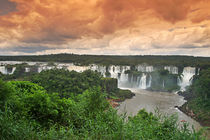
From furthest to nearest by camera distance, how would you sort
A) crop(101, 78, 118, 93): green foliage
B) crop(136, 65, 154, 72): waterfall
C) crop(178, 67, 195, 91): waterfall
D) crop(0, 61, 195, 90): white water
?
1. crop(136, 65, 154, 72): waterfall
2. crop(0, 61, 195, 90): white water
3. crop(178, 67, 195, 91): waterfall
4. crop(101, 78, 118, 93): green foliage

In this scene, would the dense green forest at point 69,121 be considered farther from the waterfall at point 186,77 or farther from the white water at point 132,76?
the waterfall at point 186,77

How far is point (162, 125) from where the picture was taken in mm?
5965

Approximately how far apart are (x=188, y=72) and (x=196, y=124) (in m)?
28.2

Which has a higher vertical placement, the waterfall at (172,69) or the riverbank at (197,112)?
the waterfall at (172,69)

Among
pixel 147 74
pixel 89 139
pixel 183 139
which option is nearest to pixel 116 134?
pixel 89 139

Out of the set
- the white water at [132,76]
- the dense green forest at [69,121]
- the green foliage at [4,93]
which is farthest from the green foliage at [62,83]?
the green foliage at [4,93]

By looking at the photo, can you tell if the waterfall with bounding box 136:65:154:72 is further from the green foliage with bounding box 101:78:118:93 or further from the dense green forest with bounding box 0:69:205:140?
the dense green forest with bounding box 0:69:205:140

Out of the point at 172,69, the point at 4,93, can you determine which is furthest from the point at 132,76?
the point at 4,93

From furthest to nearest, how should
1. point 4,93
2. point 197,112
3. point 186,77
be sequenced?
point 186,77
point 197,112
point 4,93

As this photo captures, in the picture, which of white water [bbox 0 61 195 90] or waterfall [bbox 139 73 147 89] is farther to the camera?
waterfall [bbox 139 73 147 89]

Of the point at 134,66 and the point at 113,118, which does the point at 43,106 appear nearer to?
the point at 113,118

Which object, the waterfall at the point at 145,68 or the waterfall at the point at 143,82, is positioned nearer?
the waterfall at the point at 143,82

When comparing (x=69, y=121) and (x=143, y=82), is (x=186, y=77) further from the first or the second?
(x=69, y=121)

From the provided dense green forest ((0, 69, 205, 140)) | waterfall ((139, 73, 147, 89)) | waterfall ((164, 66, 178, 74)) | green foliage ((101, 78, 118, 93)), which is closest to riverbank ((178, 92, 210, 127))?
green foliage ((101, 78, 118, 93))
